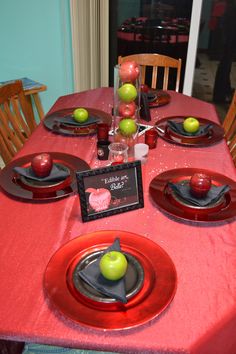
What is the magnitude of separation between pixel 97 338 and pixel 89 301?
0.28 ft

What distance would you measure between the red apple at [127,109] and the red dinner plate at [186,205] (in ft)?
1.06

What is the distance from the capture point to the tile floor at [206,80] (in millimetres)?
3786

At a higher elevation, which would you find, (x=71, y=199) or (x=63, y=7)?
(x=63, y=7)

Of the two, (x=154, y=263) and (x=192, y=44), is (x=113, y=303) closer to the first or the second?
(x=154, y=263)

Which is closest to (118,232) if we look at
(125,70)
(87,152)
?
(87,152)

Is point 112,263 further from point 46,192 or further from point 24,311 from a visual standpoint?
point 46,192

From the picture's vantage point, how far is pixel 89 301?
74 centimetres

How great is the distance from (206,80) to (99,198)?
354 cm

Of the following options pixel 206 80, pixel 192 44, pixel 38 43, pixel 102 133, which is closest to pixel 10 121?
pixel 102 133

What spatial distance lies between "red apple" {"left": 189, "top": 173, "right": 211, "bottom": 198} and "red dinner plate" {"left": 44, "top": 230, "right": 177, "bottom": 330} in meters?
0.25

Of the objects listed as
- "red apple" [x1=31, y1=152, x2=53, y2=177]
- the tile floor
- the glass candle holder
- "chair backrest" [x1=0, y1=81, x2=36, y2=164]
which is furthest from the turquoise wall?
"red apple" [x1=31, y1=152, x2=53, y2=177]

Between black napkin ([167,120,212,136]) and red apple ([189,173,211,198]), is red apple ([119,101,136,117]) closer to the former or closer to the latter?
black napkin ([167,120,212,136])

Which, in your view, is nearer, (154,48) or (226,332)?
(226,332)

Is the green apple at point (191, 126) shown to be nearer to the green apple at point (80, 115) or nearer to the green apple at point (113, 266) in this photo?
the green apple at point (80, 115)
